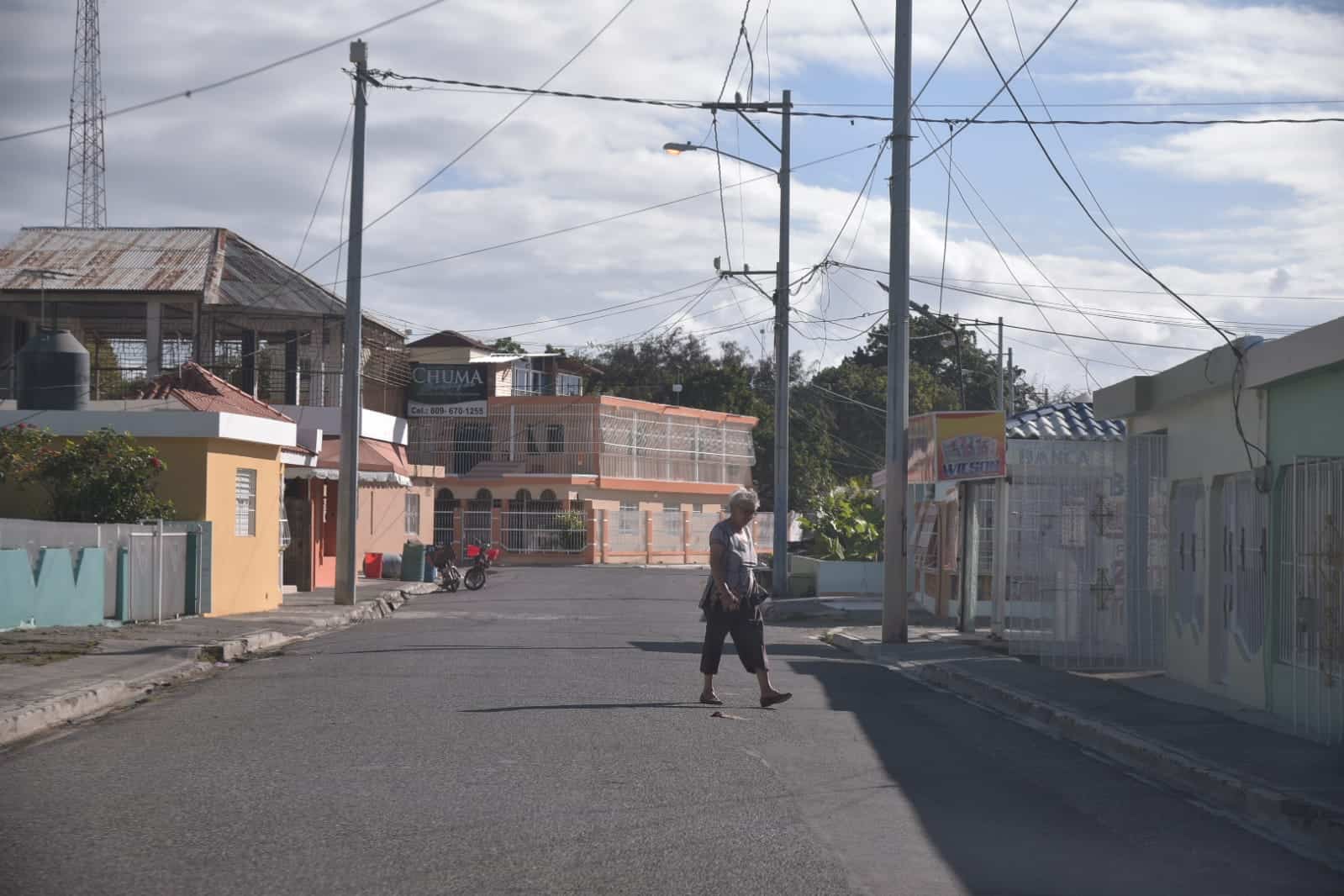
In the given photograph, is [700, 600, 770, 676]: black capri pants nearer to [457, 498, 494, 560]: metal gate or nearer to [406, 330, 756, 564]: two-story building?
[406, 330, 756, 564]: two-story building

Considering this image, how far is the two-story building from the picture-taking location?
60.9m

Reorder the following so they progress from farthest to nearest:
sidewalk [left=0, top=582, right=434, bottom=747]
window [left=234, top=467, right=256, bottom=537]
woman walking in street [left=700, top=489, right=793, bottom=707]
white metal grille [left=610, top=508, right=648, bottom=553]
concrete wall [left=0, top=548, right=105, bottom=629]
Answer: white metal grille [left=610, top=508, right=648, bottom=553], window [left=234, top=467, right=256, bottom=537], concrete wall [left=0, top=548, right=105, bottom=629], woman walking in street [left=700, top=489, right=793, bottom=707], sidewalk [left=0, top=582, right=434, bottom=747]

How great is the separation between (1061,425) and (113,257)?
2871 cm

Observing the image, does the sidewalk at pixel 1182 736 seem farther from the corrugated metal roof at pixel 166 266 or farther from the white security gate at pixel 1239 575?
the corrugated metal roof at pixel 166 266

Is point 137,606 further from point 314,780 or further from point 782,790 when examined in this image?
point 782,790

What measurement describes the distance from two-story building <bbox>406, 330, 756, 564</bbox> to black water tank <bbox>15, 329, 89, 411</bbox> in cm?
3145

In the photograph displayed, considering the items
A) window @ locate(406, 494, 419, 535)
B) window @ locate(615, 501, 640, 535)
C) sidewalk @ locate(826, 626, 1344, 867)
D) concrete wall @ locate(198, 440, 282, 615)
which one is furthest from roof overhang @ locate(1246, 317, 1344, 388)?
window @ locate(615, 501, 640, 535)

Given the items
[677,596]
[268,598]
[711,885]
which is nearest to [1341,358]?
[711,885]

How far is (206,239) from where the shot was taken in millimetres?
41281

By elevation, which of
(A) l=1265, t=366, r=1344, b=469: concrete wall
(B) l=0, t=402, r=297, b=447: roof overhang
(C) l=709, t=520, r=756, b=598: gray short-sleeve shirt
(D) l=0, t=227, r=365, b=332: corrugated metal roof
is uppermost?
(D) l=0, t=227, r=365, b=332: corrugated metal roof

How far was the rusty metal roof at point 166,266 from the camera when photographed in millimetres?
37594

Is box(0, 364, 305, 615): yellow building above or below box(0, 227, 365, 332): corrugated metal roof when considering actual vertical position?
below

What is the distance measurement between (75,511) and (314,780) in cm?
1405

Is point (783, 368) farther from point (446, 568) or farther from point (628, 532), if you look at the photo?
point (628, 532)
